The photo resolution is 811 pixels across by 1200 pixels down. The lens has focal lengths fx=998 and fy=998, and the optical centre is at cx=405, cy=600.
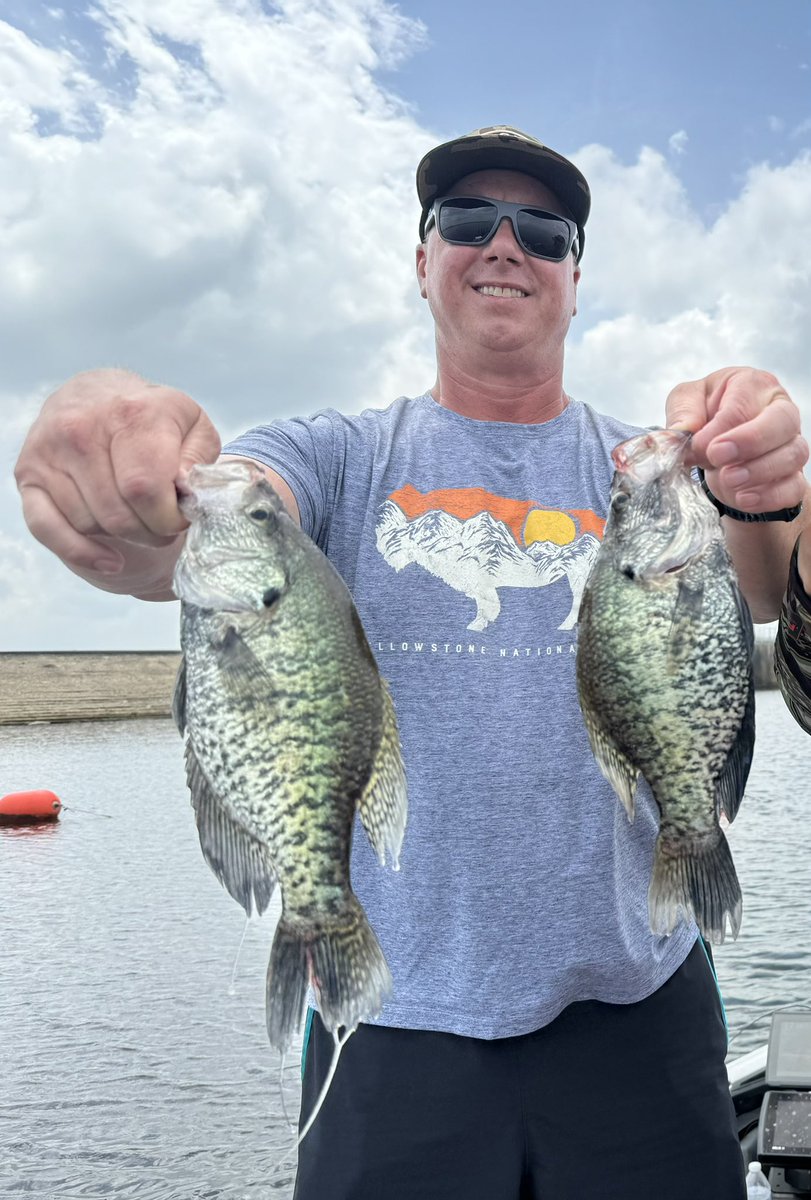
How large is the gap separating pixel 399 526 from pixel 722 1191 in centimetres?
215

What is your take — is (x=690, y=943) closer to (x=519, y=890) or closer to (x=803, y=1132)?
(x=519, y=890)

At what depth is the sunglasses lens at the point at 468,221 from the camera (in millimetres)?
3264

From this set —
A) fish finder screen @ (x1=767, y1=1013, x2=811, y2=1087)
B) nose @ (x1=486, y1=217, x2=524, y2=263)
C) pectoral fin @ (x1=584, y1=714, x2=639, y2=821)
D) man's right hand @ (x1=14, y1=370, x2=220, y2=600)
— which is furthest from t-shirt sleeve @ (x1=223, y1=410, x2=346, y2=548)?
fish finder screen @ (x1=767, y1=1013, x2=811, y2=1087)

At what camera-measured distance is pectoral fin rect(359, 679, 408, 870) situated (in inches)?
75.2

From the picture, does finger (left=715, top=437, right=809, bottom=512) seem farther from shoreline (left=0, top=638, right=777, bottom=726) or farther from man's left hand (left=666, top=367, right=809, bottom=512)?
shoreline (left=0, top=638, right=777, bottom=726)

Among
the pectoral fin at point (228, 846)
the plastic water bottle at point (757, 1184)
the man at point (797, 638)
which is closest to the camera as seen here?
the pectoral fin at point (228, 846)

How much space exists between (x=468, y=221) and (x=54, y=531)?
6.34ft

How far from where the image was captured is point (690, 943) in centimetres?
308

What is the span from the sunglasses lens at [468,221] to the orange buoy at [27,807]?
22553 mm

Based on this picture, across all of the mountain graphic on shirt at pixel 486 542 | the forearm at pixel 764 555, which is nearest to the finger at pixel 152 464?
the mountain graphic on shirt at pixel 486 542

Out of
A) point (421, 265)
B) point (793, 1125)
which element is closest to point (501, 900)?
point (421, 265)

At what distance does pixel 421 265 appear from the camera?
3734 millimetres

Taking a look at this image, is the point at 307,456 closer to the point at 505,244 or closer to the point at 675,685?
the point at 505,244

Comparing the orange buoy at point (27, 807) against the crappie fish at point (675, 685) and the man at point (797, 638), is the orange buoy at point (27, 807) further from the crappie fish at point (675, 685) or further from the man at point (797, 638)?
the crappie fish at point (675, 685)
